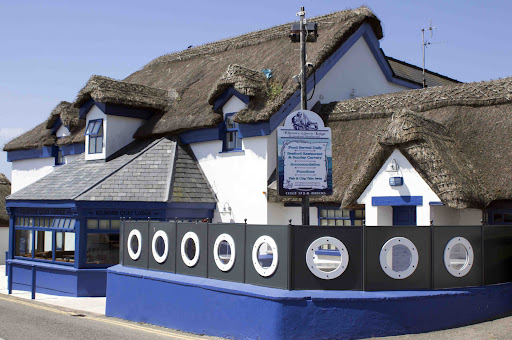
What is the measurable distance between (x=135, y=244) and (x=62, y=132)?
43.8 feet

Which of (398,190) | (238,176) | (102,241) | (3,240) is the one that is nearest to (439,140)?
(398,190)

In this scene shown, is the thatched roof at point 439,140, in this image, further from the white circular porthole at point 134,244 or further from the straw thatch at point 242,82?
the white circular porthole at point 134,244

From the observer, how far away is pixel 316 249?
35.5 feet

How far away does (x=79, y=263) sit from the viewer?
62.8ft

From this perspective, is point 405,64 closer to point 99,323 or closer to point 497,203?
point 497,203

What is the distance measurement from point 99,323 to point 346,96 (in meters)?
13.4

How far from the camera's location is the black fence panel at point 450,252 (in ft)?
36.7

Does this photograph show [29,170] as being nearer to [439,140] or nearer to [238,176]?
[238,176]

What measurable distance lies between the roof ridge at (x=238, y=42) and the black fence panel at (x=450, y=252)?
13315 millimetres

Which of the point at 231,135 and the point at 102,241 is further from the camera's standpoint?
the point at 231,135

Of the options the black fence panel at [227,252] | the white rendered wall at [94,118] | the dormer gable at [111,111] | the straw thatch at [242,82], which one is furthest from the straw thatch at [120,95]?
the black fence panel at [227,252]

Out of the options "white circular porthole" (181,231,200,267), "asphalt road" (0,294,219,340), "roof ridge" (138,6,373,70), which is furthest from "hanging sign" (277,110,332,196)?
"roof ridge" (138,6,373,70)

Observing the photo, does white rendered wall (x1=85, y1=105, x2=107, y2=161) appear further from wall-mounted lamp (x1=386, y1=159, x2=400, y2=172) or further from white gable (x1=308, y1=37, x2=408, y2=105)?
wall-mounted lamp (x1=386, y1=159, x2=400, y2=172)

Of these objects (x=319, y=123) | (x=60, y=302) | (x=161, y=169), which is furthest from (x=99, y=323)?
(x=161, y=169)
